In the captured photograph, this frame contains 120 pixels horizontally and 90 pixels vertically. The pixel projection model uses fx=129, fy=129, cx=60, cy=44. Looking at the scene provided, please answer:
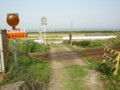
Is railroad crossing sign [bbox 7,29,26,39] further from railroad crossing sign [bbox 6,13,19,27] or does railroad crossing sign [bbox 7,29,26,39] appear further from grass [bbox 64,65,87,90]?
grass [bbox 64,65,87,90]

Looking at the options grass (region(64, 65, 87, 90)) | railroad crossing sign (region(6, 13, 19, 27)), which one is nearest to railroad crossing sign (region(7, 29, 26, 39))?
railroad crossing sign (region(6, 13, 19, 27))

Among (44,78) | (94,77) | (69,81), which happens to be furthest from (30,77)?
(94,77)

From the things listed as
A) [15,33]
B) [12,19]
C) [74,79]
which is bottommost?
[74,79]

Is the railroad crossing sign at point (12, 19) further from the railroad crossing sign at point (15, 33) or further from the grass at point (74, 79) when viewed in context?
the grass at point (74, 79)

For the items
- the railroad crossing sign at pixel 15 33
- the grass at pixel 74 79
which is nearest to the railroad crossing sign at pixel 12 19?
the railroad crossing sign at pixel 15 33

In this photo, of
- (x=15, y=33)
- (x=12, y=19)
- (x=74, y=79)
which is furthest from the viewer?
(x=74, y=79)

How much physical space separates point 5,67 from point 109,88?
11.9ft

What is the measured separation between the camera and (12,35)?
4645 millimetres

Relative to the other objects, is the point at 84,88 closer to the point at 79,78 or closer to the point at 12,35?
the point at 79,78

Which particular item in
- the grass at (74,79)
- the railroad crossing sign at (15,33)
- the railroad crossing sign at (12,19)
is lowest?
the grass at (74,79)

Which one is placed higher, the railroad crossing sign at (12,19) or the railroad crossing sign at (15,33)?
the railroad crossing sign at (12,19)

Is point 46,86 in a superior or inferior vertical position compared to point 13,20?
inferior

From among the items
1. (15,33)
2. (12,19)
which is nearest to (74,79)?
(15,33)

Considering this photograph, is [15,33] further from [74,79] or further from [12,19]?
[74,79]
